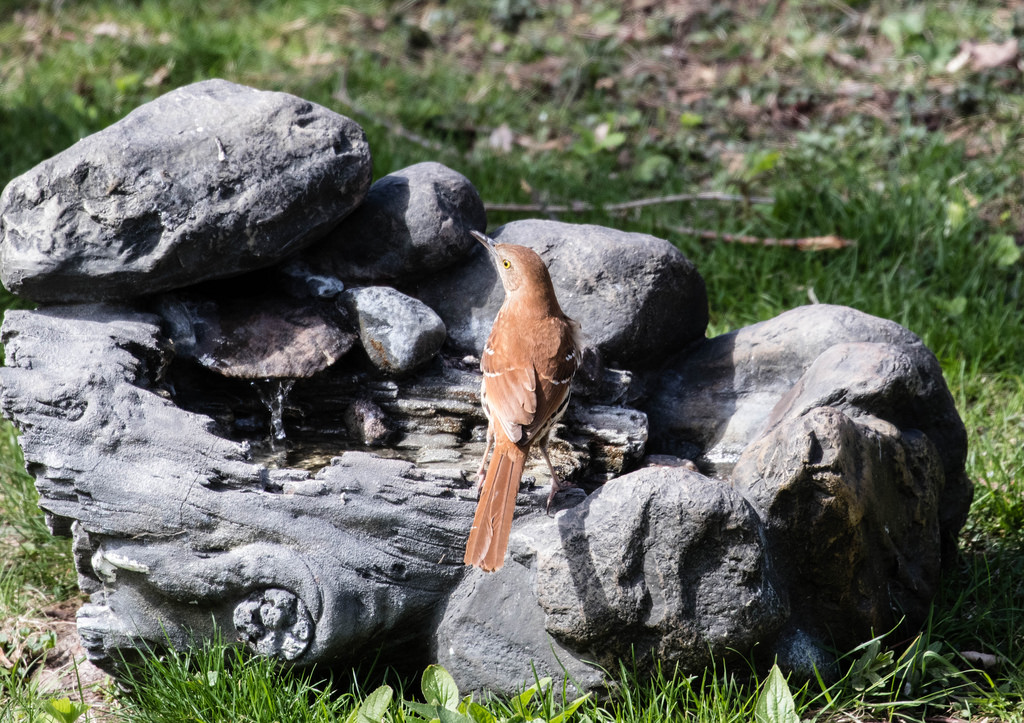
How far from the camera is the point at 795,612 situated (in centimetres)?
345

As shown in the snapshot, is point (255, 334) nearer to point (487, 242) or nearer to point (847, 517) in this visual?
point (487, 242)

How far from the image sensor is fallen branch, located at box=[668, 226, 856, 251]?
6266 millimetres

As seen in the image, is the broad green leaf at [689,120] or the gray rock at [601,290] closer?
the gray rock at [601,290]

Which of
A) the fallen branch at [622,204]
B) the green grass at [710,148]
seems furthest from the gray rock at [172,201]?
the fallen branch at [622,204]

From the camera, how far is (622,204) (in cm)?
680

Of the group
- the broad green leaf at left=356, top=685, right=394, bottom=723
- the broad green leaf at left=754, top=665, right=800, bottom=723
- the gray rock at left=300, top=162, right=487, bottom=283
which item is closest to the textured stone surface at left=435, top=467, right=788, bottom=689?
the broad green leaf at left=754, top=665, right=800, bottom=723

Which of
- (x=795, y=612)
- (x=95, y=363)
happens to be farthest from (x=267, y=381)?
(x=795, y=612)

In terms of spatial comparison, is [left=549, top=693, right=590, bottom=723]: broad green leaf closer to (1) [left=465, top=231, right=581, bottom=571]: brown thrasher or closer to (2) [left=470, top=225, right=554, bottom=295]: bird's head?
(1) [left=465, top=231, right=581, bottom=571]: brown thrasher

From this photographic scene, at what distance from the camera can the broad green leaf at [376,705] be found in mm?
3160

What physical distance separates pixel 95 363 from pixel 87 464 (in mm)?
362

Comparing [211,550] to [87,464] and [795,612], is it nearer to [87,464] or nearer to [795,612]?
[87,464]

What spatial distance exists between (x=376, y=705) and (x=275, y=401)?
127cm

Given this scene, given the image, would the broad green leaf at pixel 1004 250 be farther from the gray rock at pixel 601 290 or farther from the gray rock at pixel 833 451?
the gray rock at pixel 601 290

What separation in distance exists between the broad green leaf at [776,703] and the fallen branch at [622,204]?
3924mm
